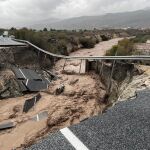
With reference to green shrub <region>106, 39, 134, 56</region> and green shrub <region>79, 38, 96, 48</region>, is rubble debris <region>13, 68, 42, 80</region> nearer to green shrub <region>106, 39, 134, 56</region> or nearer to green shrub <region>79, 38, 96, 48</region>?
green shrub <region>106, 39, 134, 56</region>

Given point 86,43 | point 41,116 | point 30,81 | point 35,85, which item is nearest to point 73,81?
point 35,85

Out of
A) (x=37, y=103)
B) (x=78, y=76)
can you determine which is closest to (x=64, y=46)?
(x=78, y=76)

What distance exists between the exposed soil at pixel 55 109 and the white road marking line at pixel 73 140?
522cm

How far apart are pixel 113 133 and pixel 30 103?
1067cm

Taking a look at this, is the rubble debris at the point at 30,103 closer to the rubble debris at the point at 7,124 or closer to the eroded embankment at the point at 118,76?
the rubble debris at the point at 7,124

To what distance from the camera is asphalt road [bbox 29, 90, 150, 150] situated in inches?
A: 257

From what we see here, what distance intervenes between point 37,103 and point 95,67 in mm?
5493

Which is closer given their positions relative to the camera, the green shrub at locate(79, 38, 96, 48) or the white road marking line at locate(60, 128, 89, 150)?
the white road marking line at locate(60, 128, 89, 150)

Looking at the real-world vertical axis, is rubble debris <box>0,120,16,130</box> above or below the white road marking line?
below

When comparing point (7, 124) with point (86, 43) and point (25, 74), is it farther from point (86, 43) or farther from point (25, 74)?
point (86, 43)

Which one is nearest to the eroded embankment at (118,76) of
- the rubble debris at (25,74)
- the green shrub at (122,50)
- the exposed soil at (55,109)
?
the exposed soil at (55,109)

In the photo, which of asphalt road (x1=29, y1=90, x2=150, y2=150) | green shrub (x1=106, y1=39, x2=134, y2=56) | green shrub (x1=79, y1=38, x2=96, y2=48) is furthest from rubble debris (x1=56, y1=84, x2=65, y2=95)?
green shrub (x1=79, y1=38, x2=96, y2=48)

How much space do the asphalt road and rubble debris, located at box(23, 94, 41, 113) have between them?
8681mm

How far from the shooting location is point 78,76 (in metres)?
22.1
